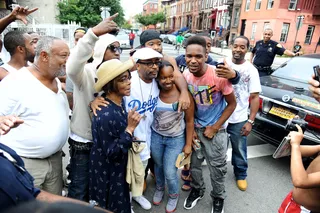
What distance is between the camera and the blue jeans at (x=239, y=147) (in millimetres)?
2990

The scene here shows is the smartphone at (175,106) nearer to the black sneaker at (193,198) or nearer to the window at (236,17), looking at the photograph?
the black sneaker at (193,198)

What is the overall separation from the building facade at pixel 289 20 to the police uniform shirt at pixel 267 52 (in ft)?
64.9

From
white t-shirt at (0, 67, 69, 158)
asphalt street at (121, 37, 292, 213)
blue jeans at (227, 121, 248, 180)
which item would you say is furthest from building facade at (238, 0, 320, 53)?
white t-shirt at (0, 67, 69, 158)

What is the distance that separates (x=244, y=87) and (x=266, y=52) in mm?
2970

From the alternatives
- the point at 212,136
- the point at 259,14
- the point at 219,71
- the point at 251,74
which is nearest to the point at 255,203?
the point at 212,136

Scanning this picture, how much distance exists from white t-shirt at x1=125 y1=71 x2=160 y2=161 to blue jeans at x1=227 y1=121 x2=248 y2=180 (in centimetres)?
127

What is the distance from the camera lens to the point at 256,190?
3.04 metres

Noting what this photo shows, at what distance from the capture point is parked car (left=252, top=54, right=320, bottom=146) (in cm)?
299

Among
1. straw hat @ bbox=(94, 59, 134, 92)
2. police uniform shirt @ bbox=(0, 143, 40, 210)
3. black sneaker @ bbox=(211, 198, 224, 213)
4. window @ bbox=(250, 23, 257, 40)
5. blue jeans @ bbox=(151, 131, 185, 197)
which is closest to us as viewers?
police uniform shirt @ bbox=(0, 143, 40, 210)

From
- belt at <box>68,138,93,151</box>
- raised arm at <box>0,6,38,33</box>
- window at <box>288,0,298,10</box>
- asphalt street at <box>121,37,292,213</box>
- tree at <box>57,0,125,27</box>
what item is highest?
window at <box>288,0,298,10</box>

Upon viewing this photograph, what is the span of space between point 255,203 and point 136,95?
2013 mm

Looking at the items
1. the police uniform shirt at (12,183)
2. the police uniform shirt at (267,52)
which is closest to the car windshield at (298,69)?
the police uniform shirt at (267,52)

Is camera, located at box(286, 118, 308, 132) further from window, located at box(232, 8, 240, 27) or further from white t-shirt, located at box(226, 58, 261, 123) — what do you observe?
window, located at box(232, 8, 240, 27)

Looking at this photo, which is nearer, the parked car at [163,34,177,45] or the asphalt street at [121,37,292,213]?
the asphalt street at [121,37,292,213]
